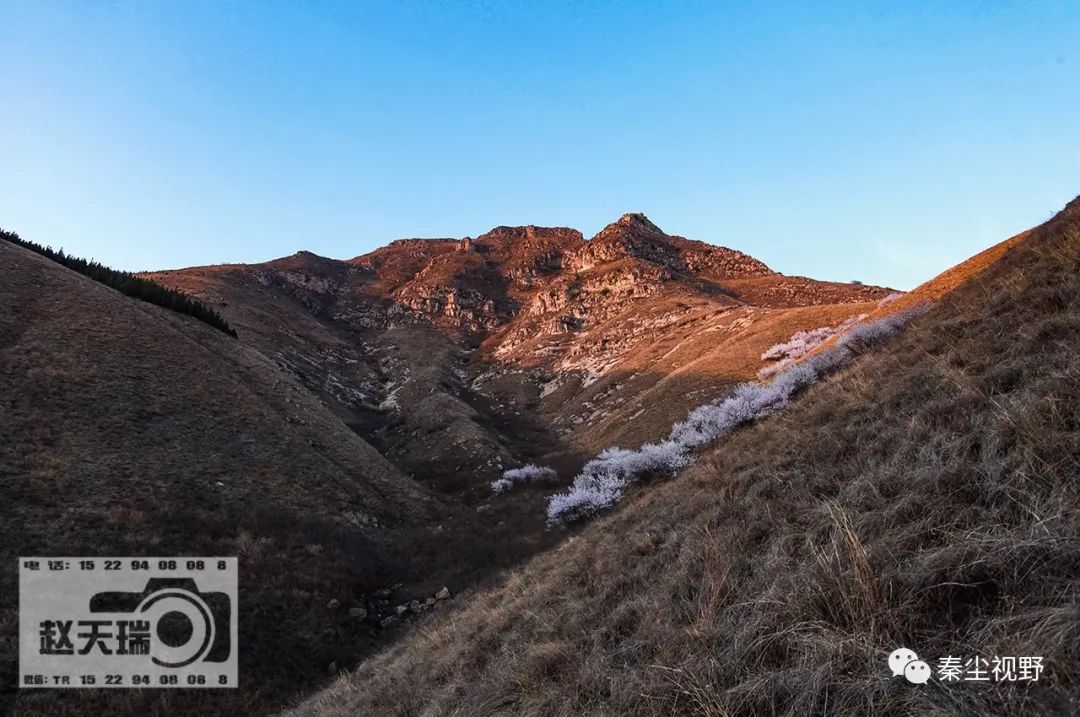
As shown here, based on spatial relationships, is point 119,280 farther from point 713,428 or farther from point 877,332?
point 877,332

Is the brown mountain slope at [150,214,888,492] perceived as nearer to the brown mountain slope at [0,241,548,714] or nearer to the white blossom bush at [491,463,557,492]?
the white blossom bush at [491,463,557,492]

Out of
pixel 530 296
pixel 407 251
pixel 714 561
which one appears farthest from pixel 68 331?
pixel 407 251

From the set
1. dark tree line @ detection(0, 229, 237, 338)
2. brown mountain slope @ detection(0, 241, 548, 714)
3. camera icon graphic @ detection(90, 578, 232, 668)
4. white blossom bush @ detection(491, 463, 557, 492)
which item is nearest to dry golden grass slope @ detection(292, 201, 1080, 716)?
camera icon graphic @ detection(90, 578, 232, 668)

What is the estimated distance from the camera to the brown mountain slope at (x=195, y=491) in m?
13.0

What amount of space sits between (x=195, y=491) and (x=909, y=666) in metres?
20.4

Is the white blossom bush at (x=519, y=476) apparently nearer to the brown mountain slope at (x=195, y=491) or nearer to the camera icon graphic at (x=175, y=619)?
the brown mountain slope at (x=195, y=491)

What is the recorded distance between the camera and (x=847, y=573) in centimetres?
418

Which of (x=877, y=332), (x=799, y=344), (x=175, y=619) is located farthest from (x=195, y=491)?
(x=799, y=344)

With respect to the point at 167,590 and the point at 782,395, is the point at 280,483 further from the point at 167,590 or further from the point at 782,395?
the point at 782,395

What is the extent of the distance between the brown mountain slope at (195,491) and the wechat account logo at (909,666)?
497 inches

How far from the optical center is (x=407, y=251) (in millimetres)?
130000

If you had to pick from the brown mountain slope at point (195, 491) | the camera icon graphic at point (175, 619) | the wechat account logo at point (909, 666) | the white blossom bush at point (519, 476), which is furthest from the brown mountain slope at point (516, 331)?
the wechat account logo at point (909, 666)

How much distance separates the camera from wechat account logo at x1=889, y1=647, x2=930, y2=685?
10.4 ft

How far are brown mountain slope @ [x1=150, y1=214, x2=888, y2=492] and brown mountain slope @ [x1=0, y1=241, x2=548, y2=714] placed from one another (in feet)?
28.0
